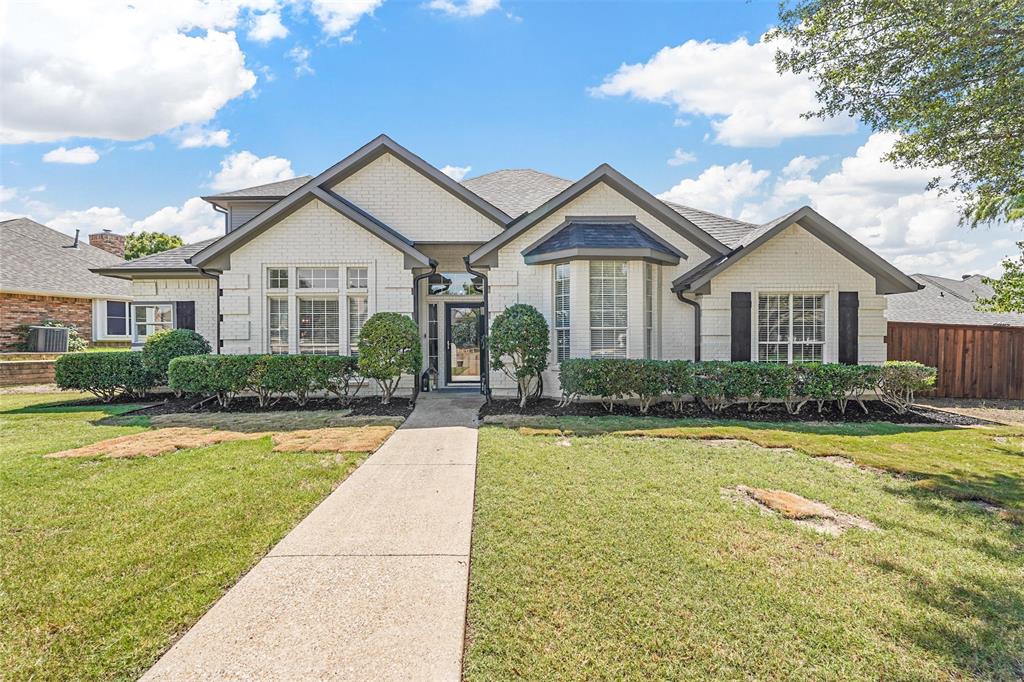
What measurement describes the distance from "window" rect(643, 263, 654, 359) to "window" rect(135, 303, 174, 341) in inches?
485

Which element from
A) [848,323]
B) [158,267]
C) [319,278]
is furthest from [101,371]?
[848,323]

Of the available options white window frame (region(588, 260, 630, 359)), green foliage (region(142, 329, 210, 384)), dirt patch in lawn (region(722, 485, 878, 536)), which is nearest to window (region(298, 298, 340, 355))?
green foliage (region(142, 329, 210, 384))

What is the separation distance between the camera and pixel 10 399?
40.8ft

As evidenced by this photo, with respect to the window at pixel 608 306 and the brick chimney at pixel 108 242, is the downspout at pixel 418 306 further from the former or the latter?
the brick chimney at pixel 108 242

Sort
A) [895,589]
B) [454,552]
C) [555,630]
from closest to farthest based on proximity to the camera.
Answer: [555,630], [895,589], [454,552]

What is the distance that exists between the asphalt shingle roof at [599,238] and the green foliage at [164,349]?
8.47 meters

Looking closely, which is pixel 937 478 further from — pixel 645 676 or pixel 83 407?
pixel 83 407

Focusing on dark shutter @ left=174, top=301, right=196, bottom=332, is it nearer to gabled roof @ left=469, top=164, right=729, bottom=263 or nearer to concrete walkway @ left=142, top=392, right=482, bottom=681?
gabled roof @ left=469, top=164, right=729, bottom=263

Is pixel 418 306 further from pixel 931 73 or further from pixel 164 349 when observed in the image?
pixel 931 73

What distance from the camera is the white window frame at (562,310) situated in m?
10.8

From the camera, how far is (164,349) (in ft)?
37.3

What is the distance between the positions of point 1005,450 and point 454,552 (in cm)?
850

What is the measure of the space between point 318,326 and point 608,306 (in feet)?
22.3

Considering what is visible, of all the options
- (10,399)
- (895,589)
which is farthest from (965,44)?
(10,399)
